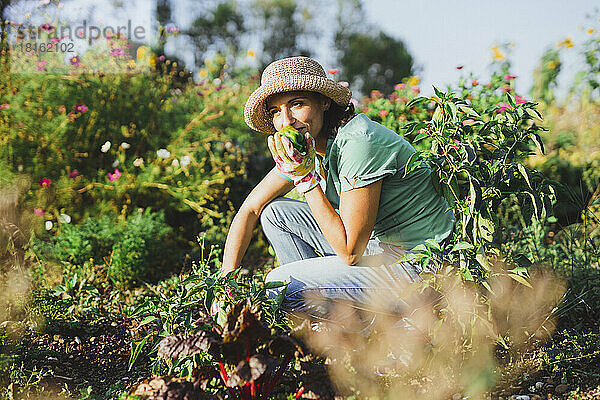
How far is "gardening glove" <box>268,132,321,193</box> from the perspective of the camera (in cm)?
183

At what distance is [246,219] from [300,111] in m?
0.54

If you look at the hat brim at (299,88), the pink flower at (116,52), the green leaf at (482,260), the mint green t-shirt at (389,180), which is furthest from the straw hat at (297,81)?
the pink flower at (116,52)

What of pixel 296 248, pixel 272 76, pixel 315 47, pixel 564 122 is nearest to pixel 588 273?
pixel 296 248

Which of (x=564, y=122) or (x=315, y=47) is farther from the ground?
(x=315, y=47)

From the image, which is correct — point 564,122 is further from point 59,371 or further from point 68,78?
point 59,371

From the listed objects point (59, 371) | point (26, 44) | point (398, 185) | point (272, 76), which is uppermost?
point (26, 44)

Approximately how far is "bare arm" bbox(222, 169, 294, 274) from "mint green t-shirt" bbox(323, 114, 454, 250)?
276 millimetres

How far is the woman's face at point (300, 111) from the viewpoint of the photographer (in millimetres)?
2020

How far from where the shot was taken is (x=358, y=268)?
2.03 metres

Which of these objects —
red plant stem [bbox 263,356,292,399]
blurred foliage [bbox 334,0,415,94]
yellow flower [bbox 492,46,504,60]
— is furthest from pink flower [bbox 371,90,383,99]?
blurred foliage [bbox 334,0,415,94]

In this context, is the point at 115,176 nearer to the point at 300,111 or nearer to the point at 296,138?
the point at 300,111

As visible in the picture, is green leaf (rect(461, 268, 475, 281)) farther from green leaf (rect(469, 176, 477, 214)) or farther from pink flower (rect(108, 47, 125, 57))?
pink flower (rect(108, 47, 125, 57))

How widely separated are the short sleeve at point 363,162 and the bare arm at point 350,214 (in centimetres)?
3

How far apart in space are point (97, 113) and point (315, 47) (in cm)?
993
